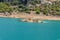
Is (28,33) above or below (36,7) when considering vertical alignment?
above

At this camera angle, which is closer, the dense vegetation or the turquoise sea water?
the turquoise sea water

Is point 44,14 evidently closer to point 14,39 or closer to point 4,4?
point 4,4

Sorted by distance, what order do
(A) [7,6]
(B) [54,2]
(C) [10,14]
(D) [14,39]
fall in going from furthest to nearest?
(B) [54,2]
(A) [7,6]
(C) [10,14]
(D) [14,39]

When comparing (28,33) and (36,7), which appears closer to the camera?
(28,33)

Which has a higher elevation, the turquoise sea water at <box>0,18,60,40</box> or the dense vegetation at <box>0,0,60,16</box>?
the turquoise sea water at <box>0,18,60,40</box>

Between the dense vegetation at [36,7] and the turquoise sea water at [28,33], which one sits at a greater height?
the turquoise sea water at [28,33]

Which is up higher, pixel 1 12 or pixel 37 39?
pixel 37 39

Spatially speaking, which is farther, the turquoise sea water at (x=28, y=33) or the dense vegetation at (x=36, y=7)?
the dense vegetation at (x=36, y=7)

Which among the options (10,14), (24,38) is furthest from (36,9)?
(24,38)
